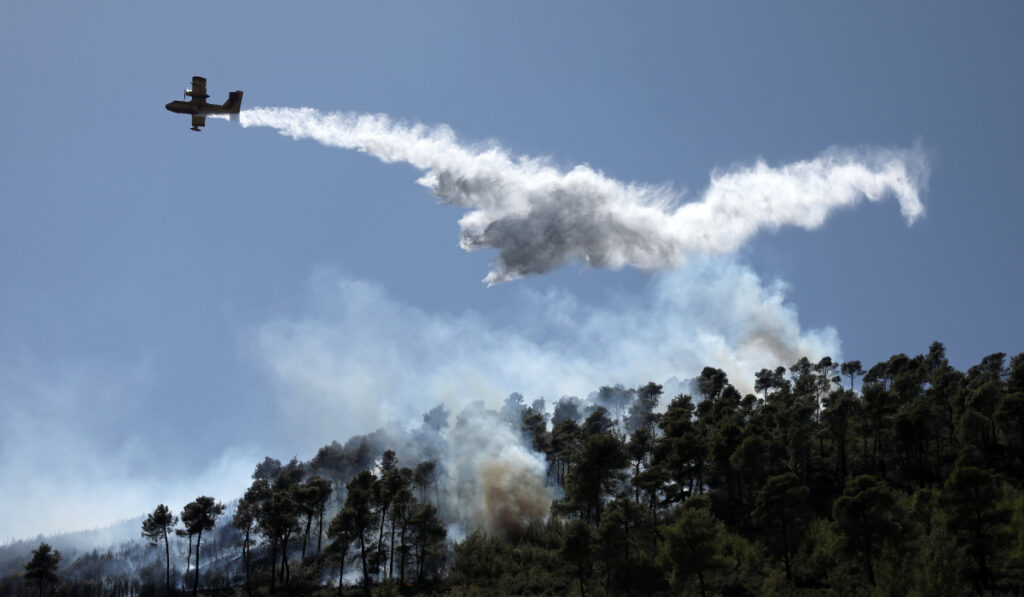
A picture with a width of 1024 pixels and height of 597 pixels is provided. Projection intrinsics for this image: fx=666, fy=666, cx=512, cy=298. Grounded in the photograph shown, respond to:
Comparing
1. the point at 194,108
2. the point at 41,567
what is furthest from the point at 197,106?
the point at 41,567

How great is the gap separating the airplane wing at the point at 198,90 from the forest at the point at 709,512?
151 feet

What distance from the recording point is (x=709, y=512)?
211ft

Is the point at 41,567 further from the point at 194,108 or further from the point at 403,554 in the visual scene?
the point at 194,108

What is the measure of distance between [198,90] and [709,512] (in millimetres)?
59288

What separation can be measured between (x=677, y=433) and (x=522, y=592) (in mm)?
31487

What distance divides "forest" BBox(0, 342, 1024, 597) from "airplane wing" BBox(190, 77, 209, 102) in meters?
46.0

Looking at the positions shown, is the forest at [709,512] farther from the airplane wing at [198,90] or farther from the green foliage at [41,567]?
the airplane wing at [198,90]

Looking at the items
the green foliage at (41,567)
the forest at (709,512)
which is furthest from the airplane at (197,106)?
the green foliage at (41,567)

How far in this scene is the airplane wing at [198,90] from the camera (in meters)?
54.0

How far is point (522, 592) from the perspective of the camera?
6562 centimetres

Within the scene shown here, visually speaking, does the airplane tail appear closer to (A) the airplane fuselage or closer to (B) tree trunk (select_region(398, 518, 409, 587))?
(A) the airplane fuselage

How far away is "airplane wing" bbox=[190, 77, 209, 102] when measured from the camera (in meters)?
54.0

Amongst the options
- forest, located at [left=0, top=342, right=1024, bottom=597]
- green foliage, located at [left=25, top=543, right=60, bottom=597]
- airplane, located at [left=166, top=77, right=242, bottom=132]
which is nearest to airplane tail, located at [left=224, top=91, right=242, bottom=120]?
airplane, located at [left=166, top=77, right=242, bottom=132]

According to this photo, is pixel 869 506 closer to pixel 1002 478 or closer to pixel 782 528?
pixel 782 528
